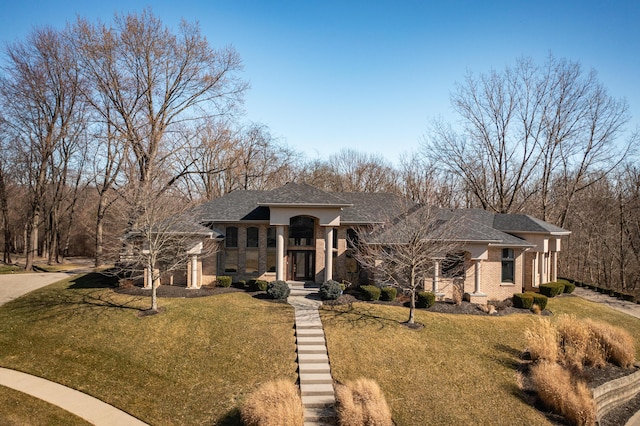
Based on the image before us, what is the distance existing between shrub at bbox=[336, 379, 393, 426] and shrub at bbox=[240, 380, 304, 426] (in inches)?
49.2

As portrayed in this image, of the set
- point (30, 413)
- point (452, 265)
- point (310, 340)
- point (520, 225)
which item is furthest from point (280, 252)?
point (520, 225)

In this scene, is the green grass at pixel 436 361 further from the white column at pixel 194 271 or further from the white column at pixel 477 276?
the white column at pixel 194 271

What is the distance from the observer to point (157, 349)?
14977 mm

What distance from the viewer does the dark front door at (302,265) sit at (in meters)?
24.9

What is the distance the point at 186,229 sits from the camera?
72.9 feet

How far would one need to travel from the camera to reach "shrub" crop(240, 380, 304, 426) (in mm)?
10578

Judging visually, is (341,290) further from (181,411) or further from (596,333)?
(596,333)

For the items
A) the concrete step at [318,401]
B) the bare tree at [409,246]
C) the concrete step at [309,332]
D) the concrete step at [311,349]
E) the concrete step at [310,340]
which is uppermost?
the bare tree at [409,246]

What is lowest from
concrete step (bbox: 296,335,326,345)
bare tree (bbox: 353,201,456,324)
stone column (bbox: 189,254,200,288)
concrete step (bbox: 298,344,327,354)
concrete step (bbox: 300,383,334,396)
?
concrete step (bbox: 300,383,334,396)

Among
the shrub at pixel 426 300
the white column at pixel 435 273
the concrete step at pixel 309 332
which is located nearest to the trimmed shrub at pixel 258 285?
the concrete step at pixel 309 332

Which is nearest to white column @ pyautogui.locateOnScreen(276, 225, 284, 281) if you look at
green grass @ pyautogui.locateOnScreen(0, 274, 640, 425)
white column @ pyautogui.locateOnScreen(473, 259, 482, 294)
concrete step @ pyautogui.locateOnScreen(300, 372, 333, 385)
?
green grass @ pyautogui.locateOnScreen(0, 274, 640, 425)

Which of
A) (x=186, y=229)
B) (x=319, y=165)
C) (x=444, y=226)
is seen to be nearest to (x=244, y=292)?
(x=186, y=229)

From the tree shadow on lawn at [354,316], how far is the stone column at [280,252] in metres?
4.28

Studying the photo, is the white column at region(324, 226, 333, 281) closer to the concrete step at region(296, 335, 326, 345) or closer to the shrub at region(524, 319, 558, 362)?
the concrete step at region(296, 335, 326, 345)
